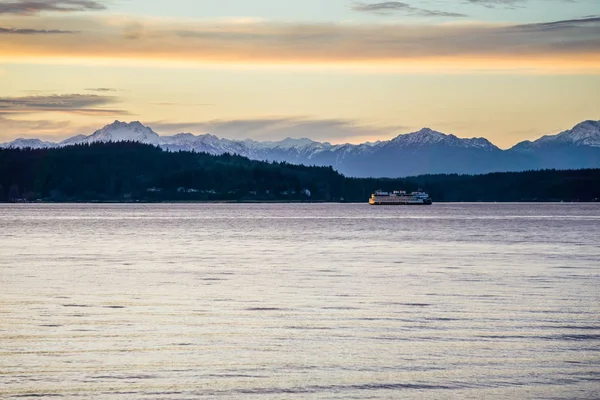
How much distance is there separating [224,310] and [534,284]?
14.8 metres

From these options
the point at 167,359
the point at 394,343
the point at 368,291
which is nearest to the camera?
the point at 167,359

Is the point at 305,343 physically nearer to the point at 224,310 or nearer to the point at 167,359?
the point at 167,359

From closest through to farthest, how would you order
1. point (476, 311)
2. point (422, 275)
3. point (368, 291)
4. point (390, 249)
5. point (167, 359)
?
1. point (167, 359)
2. point (476, 311)
3. point (368, 291)
4. point (422, 275)
5. point (390, 249)

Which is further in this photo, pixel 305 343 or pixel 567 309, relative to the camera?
pixel 567 309

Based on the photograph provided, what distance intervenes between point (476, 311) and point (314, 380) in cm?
1222

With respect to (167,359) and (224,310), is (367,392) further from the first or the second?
(224,310)

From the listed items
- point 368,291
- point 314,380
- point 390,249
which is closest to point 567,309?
point 368,291

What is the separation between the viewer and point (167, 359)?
931 inches

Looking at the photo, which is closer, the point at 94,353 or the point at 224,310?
the point at 94,353

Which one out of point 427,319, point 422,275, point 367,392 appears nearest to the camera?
point 367,392

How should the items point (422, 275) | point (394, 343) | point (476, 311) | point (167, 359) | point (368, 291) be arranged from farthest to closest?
point (422, 275) → point (368, 291) → point (476, 311) → point (394, 343) → point (167, 359)

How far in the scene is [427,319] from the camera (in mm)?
30297

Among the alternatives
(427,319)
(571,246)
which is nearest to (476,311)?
(427,319)

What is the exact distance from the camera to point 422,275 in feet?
155
